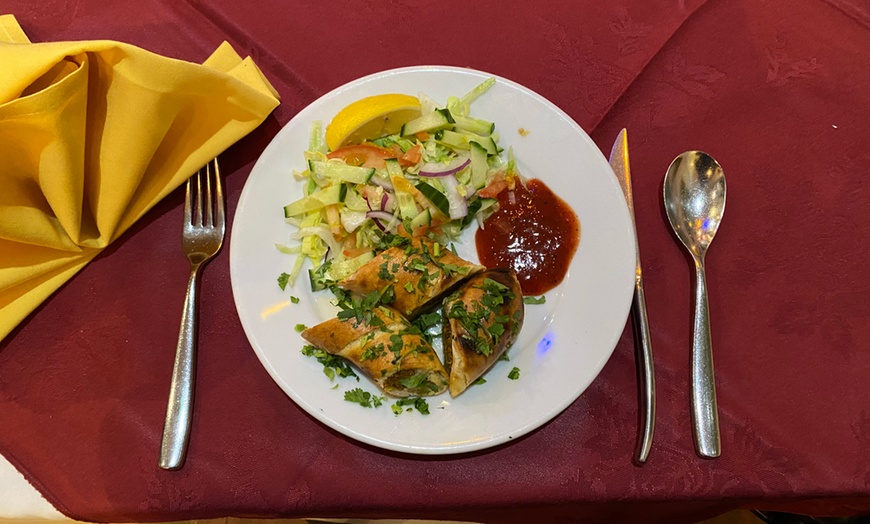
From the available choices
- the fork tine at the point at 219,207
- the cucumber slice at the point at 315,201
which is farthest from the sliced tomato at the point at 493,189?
the fork tine at the point at 219,207

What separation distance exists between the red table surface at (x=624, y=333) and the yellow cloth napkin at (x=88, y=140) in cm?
11

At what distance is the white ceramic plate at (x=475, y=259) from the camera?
1702 millimetres

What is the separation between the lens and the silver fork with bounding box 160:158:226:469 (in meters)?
1.75

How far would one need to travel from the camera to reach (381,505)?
5.79 ft

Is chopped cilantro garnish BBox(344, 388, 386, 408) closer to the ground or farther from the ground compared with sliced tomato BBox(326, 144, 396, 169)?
closer to the ground

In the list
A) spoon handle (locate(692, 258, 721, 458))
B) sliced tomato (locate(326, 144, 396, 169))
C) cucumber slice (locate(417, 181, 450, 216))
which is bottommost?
spoon handle (locate(692, 258, 721, 458))

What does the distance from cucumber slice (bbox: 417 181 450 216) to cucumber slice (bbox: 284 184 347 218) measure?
31 centimetres

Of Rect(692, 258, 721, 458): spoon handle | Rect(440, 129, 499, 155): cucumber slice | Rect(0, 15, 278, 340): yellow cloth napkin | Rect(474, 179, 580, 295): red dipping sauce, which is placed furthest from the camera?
Rect(440, 129, 499, 155): cucumber slice

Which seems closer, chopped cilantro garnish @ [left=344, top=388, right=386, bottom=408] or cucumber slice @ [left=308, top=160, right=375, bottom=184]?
chopped cilantro garnish @ [left=344, top=388, right=386, bottom=408]

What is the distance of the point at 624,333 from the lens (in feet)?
6.45

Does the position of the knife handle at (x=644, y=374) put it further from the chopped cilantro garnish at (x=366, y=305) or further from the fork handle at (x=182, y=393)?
the fork handle at (x=182, y=393)

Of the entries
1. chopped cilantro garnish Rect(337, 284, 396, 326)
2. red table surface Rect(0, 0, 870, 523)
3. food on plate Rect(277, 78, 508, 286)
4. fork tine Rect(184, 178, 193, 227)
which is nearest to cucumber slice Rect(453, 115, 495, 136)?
food on plate Rect(277, 78, 508, 286)

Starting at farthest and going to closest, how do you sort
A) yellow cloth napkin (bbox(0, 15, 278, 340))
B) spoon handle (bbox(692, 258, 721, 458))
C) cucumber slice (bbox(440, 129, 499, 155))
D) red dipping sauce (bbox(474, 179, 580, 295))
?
1. cucumber slice (bbox(440, 129, 499, 155))
2. red dipping sauce (bbox(474, 179, 580, 295))
3. spoon handle (bbox(692, 258, 721, 458))
4. yellow cloth napkin (bbox(0, 15, 278, 340))

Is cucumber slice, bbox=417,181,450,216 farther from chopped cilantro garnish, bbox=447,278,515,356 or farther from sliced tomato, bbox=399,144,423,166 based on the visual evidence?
chopped cilantro garnish, bbox=447,278,515,356
